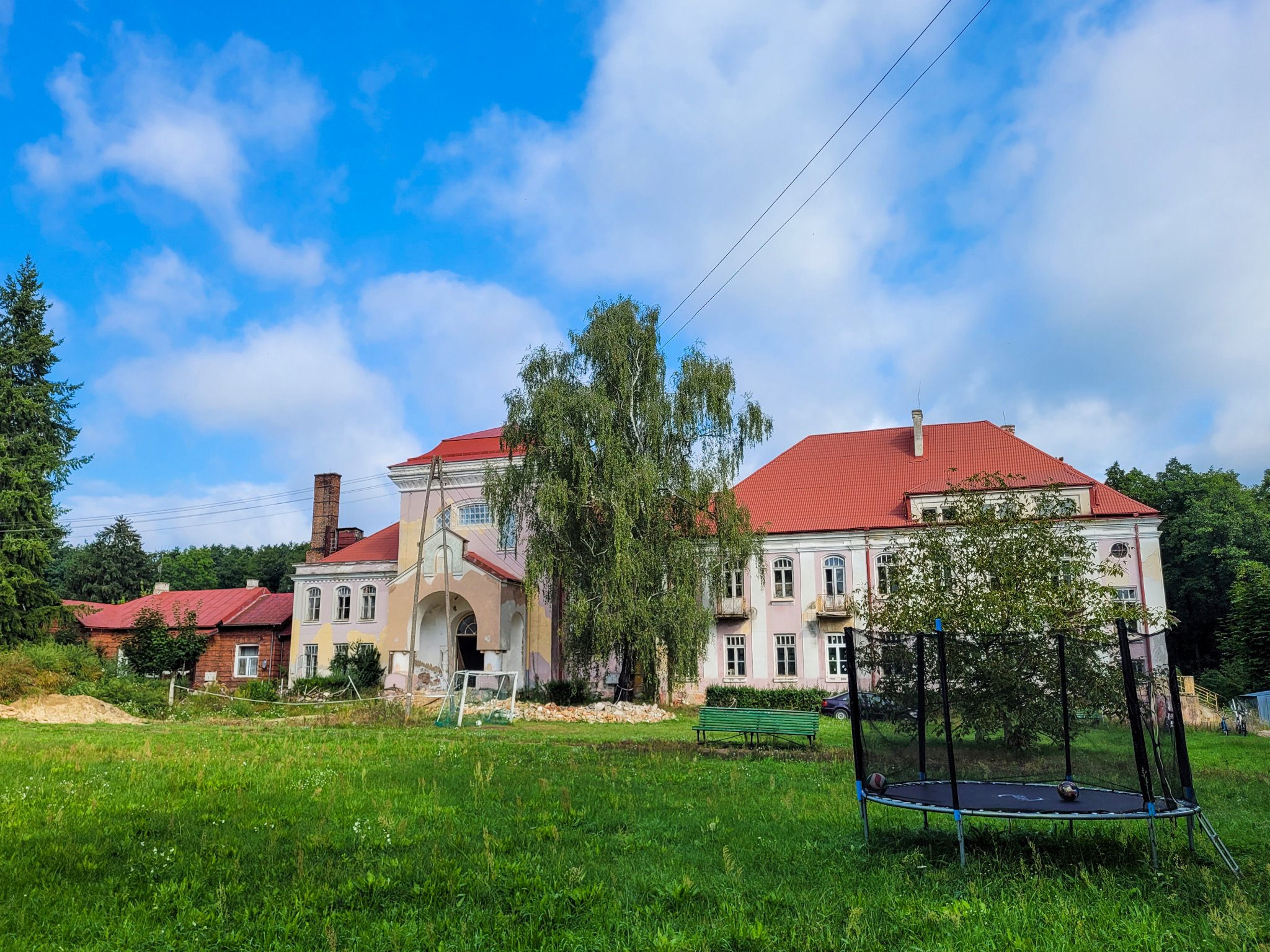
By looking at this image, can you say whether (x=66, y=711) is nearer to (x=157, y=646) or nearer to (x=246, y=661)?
(x=157, y=646)

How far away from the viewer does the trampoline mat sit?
7.22m

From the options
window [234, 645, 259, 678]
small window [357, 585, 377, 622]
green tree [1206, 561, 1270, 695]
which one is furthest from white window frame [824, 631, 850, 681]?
window [234, 645, 259, 678]

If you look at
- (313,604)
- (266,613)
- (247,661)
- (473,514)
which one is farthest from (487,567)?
(247,661)

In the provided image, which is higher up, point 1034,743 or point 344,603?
point 344,603

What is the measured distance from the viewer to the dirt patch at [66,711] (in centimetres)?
2528

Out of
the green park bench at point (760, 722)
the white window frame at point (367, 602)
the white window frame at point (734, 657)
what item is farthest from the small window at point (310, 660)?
A: the green park bench at point (760, 722)

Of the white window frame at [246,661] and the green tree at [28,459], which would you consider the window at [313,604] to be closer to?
the white window frame at [246,661]

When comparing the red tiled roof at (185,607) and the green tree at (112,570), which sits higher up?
the green tree at (112,570)

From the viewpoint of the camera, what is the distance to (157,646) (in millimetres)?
41688

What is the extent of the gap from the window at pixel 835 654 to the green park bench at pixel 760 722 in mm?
19569

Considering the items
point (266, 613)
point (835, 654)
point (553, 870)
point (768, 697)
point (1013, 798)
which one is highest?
point (266, 613)

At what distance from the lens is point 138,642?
41.6 meters

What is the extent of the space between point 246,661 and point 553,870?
44958mm

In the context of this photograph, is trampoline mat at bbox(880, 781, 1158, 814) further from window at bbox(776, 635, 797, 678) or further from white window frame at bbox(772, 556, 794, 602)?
white window frame at bbox(772, 556, 794, 602)
